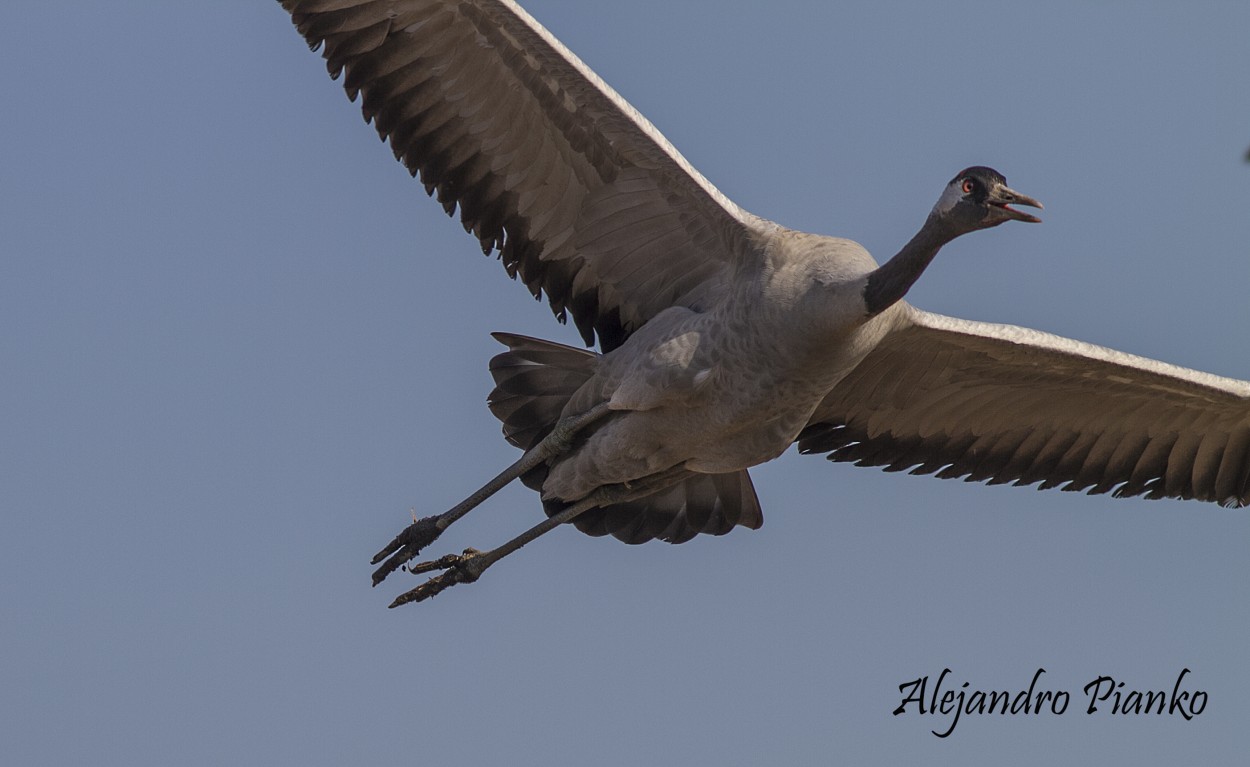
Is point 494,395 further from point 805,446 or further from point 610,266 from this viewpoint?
point 805,446

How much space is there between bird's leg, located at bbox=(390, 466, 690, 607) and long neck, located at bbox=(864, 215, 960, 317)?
91.0 inches

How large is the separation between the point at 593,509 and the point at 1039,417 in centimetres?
325

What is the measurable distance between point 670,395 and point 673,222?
119cm

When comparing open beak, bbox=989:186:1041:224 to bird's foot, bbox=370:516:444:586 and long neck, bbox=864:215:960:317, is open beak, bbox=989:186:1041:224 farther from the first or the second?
bird's foot, bbox=370:516:444:586

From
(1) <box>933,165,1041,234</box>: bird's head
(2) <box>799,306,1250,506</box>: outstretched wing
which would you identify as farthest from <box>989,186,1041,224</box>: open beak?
(2) <box>799,306,1250,506</box>: outstretched wing

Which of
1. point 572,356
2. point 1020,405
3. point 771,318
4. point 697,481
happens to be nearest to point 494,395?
point 572,356

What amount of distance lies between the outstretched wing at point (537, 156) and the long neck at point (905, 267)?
1071 millimetres

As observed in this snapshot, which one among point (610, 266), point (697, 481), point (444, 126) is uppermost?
point (444, 126)

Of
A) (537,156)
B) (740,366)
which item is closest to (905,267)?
(740,366)

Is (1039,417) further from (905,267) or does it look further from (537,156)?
(537,156)

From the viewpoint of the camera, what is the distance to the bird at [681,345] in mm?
11445

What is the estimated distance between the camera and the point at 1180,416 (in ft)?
44.1

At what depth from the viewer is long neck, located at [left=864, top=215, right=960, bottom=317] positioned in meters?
11.0

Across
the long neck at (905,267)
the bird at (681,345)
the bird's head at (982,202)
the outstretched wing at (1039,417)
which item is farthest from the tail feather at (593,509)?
the bird's head at (982,202)
